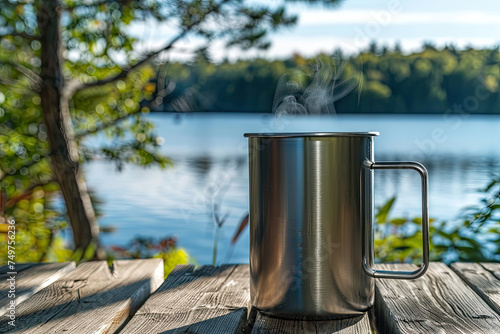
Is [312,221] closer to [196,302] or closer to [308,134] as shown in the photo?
[308,134]

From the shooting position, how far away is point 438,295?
950mm

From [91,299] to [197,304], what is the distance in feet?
0.64

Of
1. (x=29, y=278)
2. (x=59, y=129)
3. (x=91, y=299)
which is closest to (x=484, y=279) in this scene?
(x=91, y=299)

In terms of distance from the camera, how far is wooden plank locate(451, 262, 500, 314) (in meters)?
0.92

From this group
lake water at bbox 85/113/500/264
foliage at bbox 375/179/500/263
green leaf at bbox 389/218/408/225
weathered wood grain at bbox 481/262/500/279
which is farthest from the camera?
lake water at bbox 85/113/500/264

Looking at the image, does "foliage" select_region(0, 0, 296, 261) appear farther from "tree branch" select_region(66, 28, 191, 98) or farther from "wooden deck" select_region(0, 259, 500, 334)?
"wooden deck" select_region(0, 259, 500, 334)

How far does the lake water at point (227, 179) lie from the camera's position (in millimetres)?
3574

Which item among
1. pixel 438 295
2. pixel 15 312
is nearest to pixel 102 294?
pixel 15 312

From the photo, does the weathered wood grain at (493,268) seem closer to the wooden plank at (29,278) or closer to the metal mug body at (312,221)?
the metal mug body at (312,221)

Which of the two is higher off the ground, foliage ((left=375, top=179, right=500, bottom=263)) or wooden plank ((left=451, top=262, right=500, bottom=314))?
wooden plank ((left=451, top=262, right=500, bottom=314))

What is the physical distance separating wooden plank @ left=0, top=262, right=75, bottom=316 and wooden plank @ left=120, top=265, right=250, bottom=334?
0.24m

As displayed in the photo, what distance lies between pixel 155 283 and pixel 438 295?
57cm

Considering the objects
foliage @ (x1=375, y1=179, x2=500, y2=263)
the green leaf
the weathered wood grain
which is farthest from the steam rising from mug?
the green leaf

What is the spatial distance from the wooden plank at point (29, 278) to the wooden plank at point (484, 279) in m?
0.85
